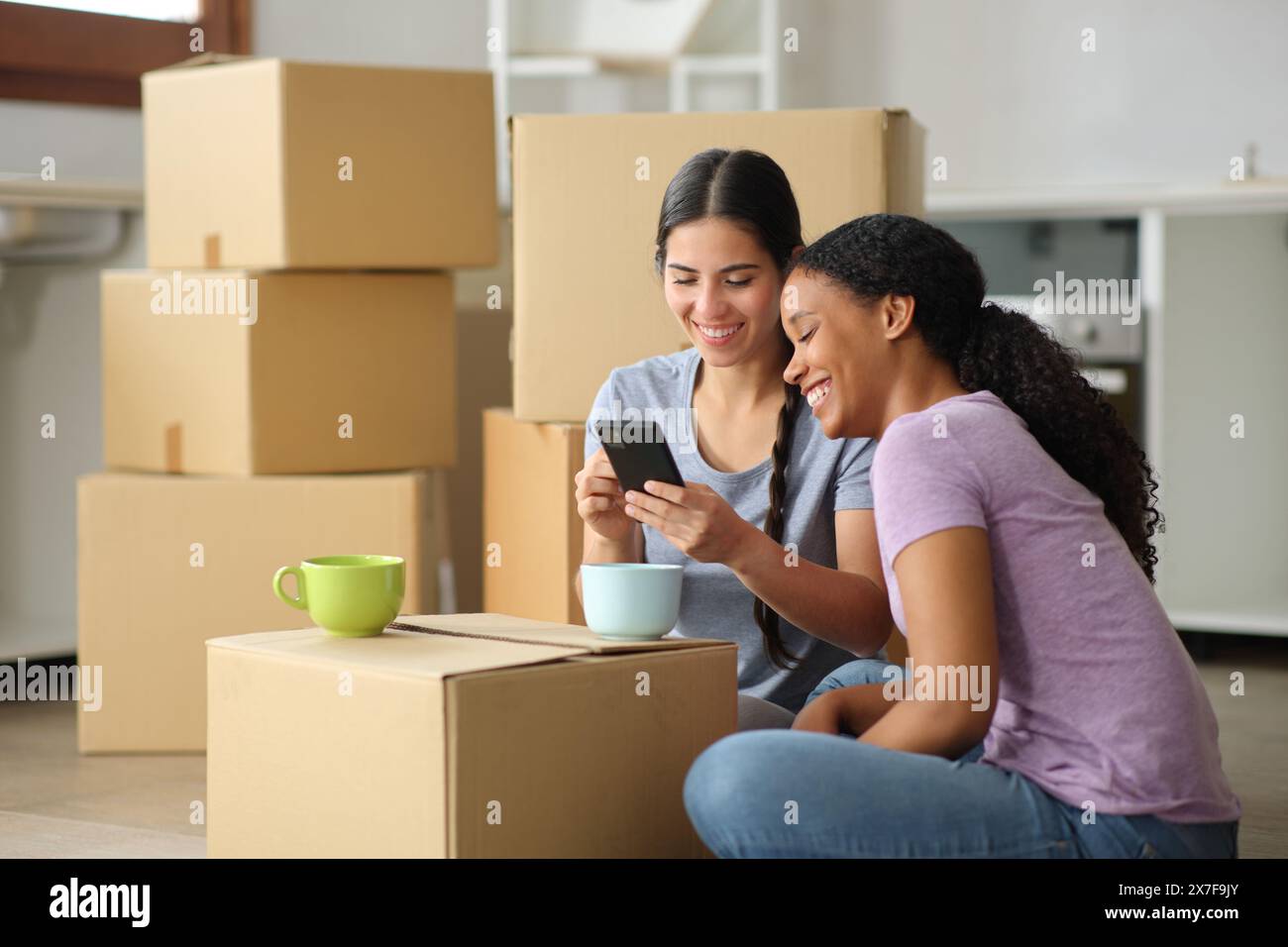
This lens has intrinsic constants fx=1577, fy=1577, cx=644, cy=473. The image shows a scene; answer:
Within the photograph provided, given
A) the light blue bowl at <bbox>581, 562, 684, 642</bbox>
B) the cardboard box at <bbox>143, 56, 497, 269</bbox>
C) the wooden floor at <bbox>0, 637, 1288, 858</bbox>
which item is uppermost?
the cardboard box at <bbox>143, 56, 497, 269</bbox>

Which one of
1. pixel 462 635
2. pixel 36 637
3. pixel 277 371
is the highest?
pixel 277 371

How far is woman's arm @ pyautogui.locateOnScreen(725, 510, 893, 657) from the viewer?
131 cm

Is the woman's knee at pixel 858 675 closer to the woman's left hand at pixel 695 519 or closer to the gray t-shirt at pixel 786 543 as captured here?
the gray t-shirt at pixel 786 543

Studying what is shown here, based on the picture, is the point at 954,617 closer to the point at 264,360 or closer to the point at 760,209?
the point at 760,209

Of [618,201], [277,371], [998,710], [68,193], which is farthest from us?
[68,193]

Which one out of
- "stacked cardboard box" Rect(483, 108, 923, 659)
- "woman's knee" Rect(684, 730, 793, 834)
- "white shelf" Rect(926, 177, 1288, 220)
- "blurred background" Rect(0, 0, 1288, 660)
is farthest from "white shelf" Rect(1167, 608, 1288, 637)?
"woman's knee" Rect(684, 730, 793, 834)

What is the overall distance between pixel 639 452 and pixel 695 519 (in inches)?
2.8

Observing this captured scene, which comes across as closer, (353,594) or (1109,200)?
(353,594)

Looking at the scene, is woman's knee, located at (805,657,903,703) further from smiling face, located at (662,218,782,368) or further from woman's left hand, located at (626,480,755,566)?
smiling face, located at (662,218,782,368)

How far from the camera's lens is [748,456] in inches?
60.7

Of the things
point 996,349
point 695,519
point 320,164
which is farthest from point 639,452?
point 320,164

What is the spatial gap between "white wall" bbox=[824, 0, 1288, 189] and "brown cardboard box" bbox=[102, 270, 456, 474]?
1.49 metres

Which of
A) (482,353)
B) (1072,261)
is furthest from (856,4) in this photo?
(482,353)
